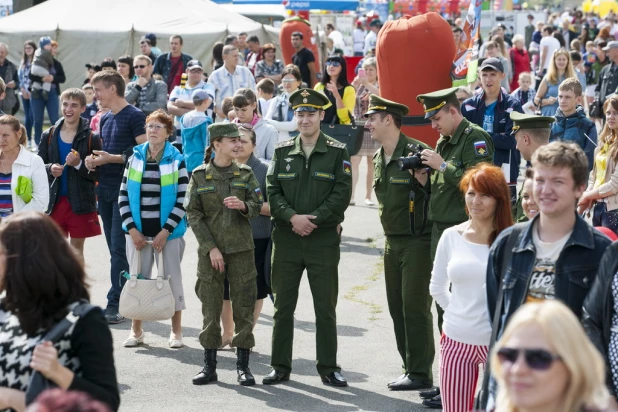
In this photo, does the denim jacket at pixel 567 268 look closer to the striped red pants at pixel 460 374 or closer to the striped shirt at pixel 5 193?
the striped red pants at pixel 460 374

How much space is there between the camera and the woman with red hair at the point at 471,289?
208 inches

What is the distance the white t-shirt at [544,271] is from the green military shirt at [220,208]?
346cm

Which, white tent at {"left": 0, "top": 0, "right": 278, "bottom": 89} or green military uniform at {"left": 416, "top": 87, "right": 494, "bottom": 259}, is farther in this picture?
white tent at {"left": 0, "top": 0, "right": 278, "bottom": 89}

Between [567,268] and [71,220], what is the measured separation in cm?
573

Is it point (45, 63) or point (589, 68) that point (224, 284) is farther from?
point (589, 68)

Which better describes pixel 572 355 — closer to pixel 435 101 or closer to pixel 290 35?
pixel 435 101

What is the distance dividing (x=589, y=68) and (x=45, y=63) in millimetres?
12962

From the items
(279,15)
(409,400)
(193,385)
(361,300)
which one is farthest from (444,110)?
(279,15)

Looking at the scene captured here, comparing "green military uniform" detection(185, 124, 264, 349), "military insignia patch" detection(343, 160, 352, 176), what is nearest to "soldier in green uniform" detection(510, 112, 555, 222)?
"military insignia patch" detection(343, 160, 352, 176)

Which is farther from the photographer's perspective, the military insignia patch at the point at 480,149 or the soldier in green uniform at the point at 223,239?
the soldier in green uniform at the point at 223,239

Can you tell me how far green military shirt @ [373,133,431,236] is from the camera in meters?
7.04

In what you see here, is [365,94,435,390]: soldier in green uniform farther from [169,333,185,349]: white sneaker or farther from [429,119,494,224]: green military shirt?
[169,333,185,349]: white sneaker

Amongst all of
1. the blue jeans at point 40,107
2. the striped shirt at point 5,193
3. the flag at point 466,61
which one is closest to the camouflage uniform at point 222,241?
the striped shirt at point 5,193

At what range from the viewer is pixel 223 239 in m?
7.38
